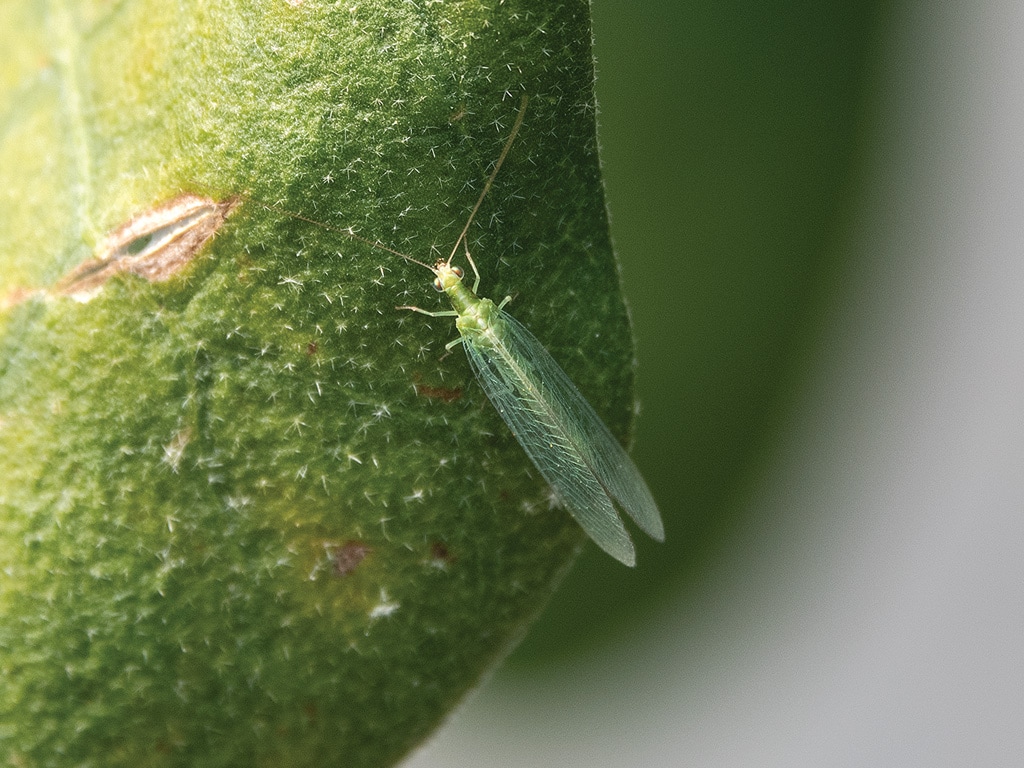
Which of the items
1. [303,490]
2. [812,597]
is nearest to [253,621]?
[303,490]

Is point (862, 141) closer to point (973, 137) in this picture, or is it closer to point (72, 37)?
point (72, 37)

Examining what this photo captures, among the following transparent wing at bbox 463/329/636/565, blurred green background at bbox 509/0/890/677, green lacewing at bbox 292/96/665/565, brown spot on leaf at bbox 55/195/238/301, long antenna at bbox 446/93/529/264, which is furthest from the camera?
blurred green background at bbox 509/0/890/677

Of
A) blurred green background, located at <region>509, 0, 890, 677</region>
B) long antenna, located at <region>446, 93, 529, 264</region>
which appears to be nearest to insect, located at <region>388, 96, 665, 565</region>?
long antenna, located at <region>446, 93, 529, 264</region>

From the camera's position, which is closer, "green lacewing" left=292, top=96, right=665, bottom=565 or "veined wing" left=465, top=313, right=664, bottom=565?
"green lacewing" left=292, top=96, right=665, bottom=565

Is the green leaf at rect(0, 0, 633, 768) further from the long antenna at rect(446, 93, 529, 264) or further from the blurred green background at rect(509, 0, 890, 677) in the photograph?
the blurred green background at rect(509, 0, 890, 677)

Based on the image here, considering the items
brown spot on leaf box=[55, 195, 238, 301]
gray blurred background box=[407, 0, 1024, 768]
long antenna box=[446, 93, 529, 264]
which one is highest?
brown spot on leaf box=[55, 195, 238, 301]

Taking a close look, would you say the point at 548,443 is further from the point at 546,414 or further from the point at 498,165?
the point at 498,165

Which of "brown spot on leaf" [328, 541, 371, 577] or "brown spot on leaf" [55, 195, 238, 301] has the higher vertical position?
"brown spot on leaf" [55, 195, 238, 301]
